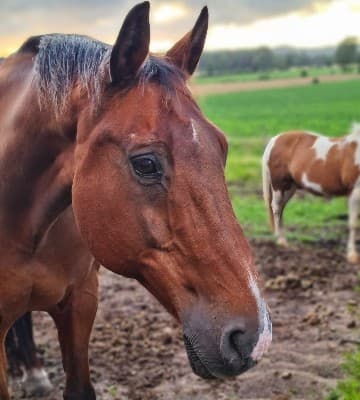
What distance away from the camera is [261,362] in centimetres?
429

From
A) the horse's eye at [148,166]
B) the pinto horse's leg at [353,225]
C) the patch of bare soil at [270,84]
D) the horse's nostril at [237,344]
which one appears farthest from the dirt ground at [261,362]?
the patch of bare soil at [270,84]

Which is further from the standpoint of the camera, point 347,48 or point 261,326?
point 347,48

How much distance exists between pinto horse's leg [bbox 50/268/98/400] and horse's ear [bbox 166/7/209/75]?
1267mm

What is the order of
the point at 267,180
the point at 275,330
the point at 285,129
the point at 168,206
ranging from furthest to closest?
1. the point at 285,129
2. the point at 275,330
3. the point at 267,180
4. the point at 168,206

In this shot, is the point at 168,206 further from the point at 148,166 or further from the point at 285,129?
the point at 285,129

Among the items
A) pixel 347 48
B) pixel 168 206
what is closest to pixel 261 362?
pixel 168 206

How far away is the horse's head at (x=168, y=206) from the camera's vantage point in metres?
1.85

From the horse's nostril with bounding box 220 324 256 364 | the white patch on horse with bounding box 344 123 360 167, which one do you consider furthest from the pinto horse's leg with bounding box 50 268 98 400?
the white patch on horse with bounding box 344 123 360 167

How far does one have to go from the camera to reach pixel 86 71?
2.20 metres

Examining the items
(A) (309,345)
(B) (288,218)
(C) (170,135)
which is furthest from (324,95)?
(C) (170,135)

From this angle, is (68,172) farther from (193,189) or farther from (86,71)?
(193,189)

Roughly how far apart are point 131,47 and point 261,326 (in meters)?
1.06

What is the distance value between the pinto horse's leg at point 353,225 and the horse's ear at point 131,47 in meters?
5.45

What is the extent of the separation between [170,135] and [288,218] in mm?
7190
